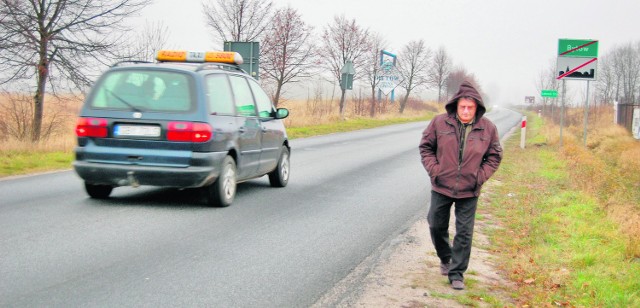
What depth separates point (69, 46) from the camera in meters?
18.8

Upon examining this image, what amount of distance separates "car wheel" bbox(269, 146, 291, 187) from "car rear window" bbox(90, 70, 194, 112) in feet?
9.43

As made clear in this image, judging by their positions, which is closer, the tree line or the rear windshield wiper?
the rear windshield wiper

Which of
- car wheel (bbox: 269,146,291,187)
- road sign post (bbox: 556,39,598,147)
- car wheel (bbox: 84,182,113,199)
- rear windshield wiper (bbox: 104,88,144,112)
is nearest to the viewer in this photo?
rear windshield wiper (bbox: 104,88,144,112)

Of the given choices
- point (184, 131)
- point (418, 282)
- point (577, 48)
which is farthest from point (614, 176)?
point (418, 282)

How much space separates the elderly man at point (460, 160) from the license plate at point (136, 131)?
3.79 meters

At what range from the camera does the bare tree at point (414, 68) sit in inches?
2387

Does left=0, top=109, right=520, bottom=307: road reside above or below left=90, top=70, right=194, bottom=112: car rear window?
below

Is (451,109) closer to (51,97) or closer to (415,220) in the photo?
(415,220)

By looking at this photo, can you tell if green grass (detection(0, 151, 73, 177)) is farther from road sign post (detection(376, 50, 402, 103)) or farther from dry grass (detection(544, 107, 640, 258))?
road sign post (detection(376, 50, 402, 103))

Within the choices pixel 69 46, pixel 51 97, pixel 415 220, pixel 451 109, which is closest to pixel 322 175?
pixel 415 220

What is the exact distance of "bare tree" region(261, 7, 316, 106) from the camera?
30.8m

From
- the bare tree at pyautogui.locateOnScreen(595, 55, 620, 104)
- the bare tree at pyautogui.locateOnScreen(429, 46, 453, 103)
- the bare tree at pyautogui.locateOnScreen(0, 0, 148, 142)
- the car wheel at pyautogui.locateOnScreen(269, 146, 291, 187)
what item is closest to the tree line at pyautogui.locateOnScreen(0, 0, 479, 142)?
the bare tree at pyautogui.locateOnScreen(0, 0, 148, 142)

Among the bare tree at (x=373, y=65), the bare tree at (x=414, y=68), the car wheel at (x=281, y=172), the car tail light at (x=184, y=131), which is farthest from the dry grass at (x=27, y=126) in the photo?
the bare tree at (x=414, y=68)

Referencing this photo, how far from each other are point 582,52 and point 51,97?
1618 centimetres
